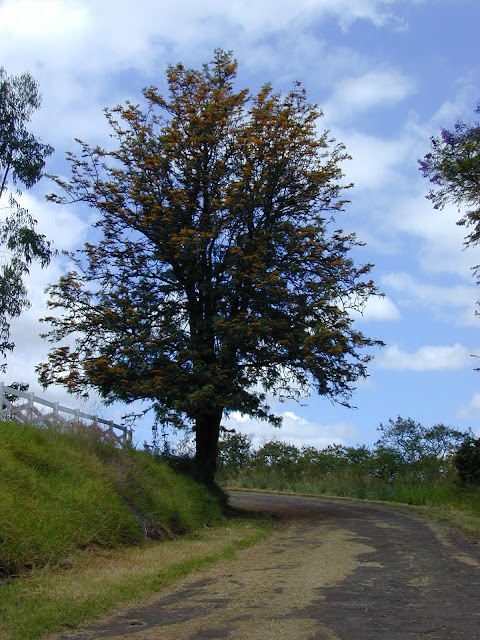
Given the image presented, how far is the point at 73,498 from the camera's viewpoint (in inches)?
456

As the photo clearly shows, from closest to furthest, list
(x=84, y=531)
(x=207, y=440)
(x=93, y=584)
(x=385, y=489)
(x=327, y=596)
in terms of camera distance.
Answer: (x=327, y=596) → (x=93, y=584) → (x=84, y=531) → (x=207, y=440) → (x=385, y=489)

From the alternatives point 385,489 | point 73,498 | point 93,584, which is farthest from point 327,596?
point 385,489

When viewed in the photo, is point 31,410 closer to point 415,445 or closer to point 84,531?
point 84,531

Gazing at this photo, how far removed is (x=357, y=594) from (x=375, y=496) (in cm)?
1969

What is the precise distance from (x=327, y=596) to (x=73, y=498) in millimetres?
5042

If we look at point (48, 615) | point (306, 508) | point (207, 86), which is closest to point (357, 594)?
point (48, 615)

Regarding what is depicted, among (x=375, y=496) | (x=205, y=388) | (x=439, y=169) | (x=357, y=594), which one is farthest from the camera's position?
(x=375, y=496)

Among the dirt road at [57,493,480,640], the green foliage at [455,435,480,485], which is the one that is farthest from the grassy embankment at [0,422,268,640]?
the green foliage at [455,435,480,485]

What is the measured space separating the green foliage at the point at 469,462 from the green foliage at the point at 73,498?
10.5 meters

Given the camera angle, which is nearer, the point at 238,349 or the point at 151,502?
the point at 151,502

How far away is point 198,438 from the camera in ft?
70.2

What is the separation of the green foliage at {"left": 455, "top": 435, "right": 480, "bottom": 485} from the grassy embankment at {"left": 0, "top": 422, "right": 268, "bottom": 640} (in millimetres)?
9189

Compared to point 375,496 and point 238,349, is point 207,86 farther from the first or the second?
point 375,496

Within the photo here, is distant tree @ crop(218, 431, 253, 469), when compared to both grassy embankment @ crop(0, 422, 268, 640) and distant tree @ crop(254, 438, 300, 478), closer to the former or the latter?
distant tree @ crop(254, 438, 300, 478)
